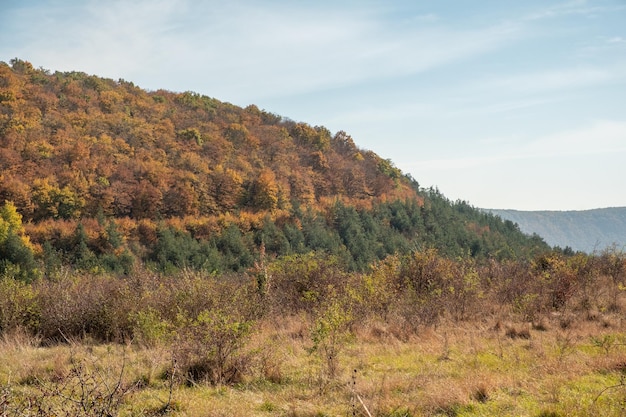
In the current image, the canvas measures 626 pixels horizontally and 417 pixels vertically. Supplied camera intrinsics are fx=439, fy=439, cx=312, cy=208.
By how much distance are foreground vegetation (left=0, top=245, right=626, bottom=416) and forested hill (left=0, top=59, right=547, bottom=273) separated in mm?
16650

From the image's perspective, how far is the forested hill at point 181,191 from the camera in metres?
47.4

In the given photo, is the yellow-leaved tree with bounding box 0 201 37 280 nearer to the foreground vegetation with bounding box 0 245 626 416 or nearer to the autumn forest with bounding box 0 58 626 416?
the autumn forest with bounding box 0 58 626 416

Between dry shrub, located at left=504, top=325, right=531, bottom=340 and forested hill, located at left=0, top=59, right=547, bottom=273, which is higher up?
forested hill, located at left=0, top=59, right=547, bottom=273

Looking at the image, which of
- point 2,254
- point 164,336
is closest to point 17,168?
point 2,254

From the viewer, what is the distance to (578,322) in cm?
1352

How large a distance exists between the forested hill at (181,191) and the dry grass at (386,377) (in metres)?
21.4

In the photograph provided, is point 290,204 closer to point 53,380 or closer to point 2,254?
point 2,254

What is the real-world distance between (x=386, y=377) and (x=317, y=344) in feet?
4.77

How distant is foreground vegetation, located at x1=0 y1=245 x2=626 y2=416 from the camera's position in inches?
262

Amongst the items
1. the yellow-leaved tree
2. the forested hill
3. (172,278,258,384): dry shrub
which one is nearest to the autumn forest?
(172,278,258,384): dry shrub

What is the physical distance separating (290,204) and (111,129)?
31894 millimetres

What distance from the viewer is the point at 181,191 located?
5850 centimetres

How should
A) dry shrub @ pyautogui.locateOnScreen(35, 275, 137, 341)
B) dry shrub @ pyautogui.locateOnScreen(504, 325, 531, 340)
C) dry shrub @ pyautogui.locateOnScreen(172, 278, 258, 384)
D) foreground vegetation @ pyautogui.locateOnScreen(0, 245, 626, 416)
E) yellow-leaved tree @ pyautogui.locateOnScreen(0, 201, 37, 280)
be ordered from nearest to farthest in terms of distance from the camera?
foreground vegetation @ pyautogui.locateOnScreen(0, 245, 626, 416), dry shrub @ pyautogui.locateOnScreen(172, 278, 258, 384), dry shrub @ pyautogui.locateOnScreen(35, 275, 137, 341), dry shrub @ pyautogui.locateOnScreen(504, 325, 531, 340), yellow-leaved tree @ pyautogui.locateOnScreen(0, 201, 37, 280)

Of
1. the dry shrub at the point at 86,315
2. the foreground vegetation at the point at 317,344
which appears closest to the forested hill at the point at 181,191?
the foreground vegetation at the point at 317,344
